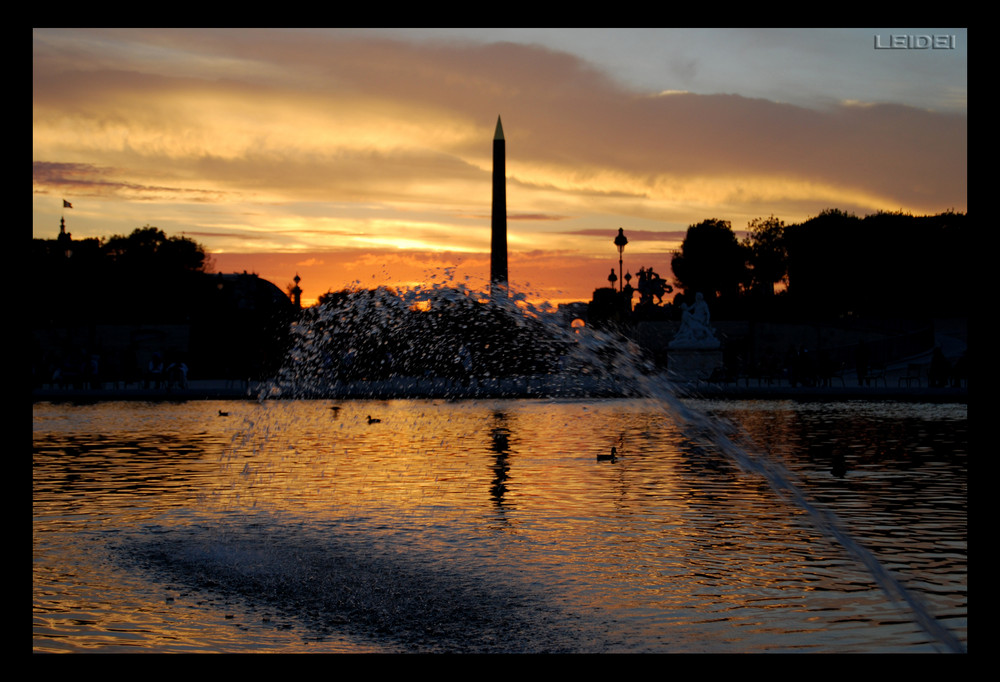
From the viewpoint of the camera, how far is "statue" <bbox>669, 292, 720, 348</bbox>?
130 feet

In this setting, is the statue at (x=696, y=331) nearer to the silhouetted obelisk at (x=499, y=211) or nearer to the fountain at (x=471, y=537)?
the silhouetted obelisk at (x=499, y=211)

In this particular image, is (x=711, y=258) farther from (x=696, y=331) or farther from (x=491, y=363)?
(x=696, y=331)

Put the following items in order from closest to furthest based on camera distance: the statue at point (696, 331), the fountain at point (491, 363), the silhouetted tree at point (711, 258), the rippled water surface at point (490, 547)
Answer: the rippled water surface at point (490, 547), the fountain at point (491, 363), the statue at point (696, 331), the silhouetted tree at point (711, 258)

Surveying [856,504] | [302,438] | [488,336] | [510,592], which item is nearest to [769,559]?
[510,592]

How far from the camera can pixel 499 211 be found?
36094mm

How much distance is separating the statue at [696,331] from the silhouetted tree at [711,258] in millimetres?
64775

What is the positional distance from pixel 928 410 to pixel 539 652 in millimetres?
22489

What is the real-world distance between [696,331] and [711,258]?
66.5 m

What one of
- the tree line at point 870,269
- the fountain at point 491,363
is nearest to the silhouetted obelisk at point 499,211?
the fountain at point 491,363

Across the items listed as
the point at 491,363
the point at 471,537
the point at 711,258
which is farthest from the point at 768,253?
the point at 471,537

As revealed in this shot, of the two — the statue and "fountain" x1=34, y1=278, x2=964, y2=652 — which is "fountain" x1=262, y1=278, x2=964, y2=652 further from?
"fountain" x1=34, y1=278, x2=964, y2=652

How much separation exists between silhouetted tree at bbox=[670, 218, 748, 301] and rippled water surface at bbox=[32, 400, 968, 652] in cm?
8771

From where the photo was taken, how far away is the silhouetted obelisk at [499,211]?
35.6 m

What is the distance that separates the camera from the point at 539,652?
6.03 m
